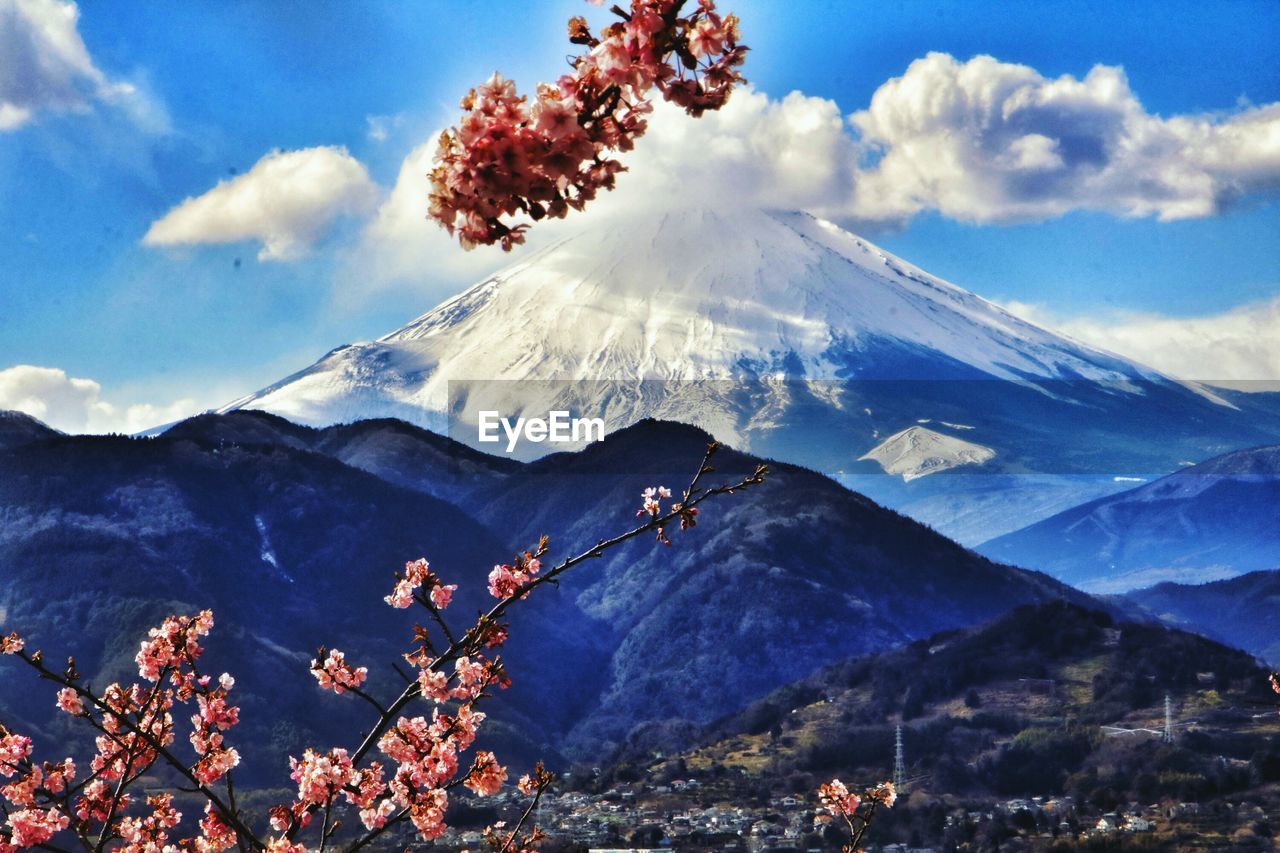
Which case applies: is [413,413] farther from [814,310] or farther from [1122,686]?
[1122,686]

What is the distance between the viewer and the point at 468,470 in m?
69.4

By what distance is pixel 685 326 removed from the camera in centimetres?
7862

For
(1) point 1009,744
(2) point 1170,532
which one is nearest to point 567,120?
(1) point 1009,744

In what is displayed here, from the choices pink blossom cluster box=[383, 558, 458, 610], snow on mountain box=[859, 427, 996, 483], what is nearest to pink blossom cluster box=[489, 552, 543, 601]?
pink blossom cluster box=[383, 558, 458, 610]

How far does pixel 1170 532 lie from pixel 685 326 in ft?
93.3

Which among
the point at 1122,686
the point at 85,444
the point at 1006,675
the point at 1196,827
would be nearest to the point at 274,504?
the point at 85,444

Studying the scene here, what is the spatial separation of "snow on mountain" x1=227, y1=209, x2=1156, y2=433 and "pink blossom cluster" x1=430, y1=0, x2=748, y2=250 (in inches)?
2778

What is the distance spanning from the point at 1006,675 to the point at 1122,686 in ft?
13.4

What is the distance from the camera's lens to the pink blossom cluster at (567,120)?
1.97 metres

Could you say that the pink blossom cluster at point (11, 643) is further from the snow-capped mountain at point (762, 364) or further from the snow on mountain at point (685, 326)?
the snow on mountain at point (685, 326)

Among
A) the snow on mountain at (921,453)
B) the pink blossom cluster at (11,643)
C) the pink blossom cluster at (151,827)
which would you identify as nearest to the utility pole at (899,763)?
the snow on mountain at (921,453)

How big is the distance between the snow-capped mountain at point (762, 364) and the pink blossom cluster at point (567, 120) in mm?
69675

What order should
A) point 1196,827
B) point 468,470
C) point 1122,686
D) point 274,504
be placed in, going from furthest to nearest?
point 468,470
point 274,504
point 1122,686
point 1196,827

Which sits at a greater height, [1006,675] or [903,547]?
[903,547]
